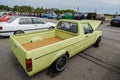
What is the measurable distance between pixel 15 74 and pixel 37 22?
5.12 m

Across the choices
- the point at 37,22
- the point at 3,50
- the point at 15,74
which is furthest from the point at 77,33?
the point at 37,22

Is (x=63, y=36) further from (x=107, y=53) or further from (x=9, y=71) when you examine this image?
(x=9, y=71)

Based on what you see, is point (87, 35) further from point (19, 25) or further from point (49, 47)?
point (19, 25)

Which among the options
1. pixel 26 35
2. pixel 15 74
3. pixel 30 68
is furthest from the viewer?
pixel 26 35

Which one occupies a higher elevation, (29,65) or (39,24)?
(39,24)

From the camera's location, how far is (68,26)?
4.54m

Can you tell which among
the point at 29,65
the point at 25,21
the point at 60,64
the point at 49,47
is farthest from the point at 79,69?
the point at 25,21

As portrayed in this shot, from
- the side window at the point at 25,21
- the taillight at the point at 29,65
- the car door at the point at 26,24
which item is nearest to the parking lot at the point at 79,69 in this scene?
the taillight at the point at 29,65

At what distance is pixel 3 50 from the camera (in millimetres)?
4871

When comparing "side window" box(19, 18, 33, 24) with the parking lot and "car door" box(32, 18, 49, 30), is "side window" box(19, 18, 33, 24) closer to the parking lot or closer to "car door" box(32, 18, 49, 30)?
"car door" box(32, 18, 49, 30)

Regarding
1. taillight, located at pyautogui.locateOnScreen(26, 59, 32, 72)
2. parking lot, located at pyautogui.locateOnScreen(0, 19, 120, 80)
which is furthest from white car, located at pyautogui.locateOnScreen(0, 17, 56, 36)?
taillight, located at pyautogui.locateOnScreen(26, 59, 32, 72)

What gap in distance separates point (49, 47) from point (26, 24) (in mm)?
4846

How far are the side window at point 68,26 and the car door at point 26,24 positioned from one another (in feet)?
9.51

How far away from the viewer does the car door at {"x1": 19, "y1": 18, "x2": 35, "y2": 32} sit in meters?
6.82
